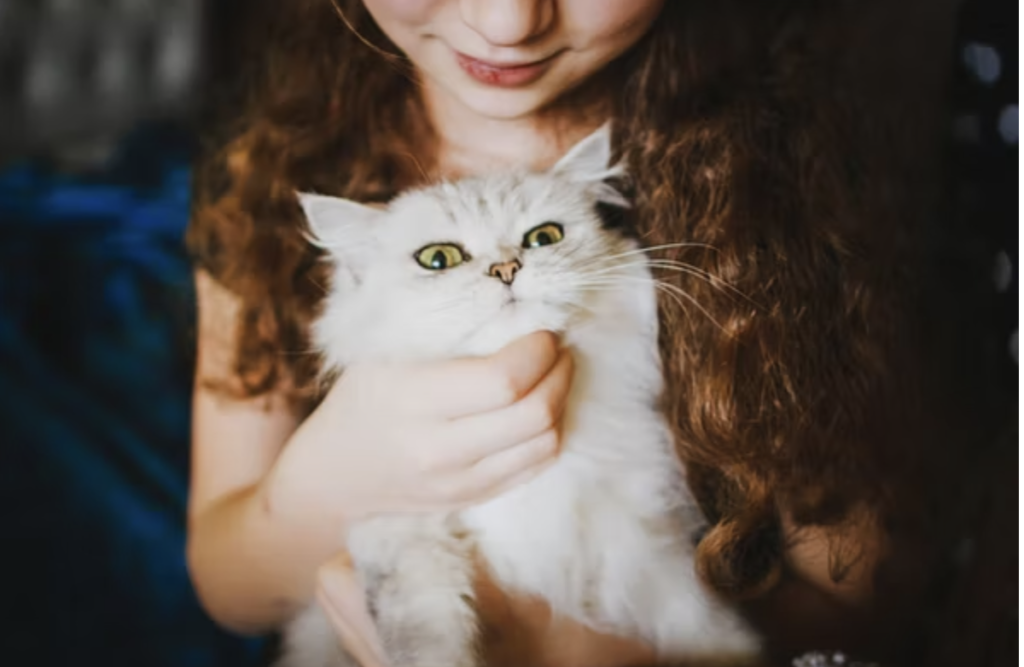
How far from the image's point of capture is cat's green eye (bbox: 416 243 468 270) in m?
0.77

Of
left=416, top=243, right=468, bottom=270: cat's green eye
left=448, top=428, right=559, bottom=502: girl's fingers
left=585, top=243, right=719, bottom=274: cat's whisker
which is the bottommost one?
left=448, top=428, right=559, bottom=502: girl's fingers

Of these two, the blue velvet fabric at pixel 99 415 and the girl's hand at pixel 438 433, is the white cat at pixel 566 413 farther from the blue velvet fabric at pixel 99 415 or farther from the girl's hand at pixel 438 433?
the blue velvet fabric at pixel 99 415

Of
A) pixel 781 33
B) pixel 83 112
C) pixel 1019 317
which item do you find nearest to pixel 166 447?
pixel 83 112

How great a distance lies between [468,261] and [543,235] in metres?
0.07

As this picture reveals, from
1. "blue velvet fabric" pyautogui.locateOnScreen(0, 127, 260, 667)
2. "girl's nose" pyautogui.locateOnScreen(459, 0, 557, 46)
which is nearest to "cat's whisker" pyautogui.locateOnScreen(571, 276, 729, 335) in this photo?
"girl's nose" pyautogui.locateOnScreen(459, 0, 557, 46)

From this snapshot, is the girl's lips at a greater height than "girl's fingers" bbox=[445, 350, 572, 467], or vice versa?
the girl's lips

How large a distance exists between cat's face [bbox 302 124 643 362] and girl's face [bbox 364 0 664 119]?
6 cm

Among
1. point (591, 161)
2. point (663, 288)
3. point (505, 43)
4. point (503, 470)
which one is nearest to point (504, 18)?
point (505, 43)

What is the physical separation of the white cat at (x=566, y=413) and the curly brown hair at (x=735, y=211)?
0.03 meters

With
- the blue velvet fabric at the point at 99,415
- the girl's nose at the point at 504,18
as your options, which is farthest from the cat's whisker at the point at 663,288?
the blue velvet fabric at the point at 99,415

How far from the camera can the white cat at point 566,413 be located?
0.76 meters

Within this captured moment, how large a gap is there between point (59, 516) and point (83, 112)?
0.34 metres

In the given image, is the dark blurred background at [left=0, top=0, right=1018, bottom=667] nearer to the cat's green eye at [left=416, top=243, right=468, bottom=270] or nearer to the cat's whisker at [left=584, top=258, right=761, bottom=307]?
the cat's green eye at [left=416, top=243, right=468, bottom=270]

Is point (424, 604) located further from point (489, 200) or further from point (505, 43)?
point (505, 43)
